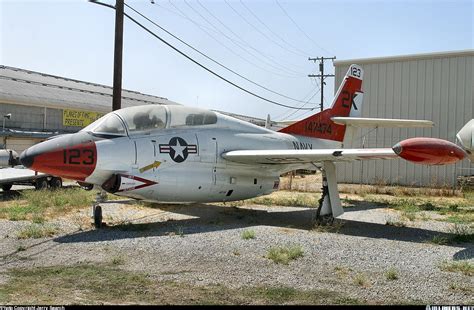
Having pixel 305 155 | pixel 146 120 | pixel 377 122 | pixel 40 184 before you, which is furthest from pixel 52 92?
pixel 305 155

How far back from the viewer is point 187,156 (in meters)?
11.8

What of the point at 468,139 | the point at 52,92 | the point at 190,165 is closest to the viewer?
the point at 190,165

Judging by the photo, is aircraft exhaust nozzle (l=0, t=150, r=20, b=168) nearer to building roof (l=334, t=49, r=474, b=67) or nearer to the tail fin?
the tail fin

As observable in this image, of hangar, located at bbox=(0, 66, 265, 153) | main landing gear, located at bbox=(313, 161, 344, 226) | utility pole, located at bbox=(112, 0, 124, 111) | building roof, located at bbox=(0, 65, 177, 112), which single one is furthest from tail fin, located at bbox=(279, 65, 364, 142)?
building roof, located at bbox=(0, 65, 177, 112)

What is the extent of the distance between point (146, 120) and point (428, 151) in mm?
6205

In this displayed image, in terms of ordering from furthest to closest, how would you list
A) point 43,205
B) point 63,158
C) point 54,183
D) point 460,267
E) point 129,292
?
point 54,183
point 43,205
point 63,158
point 460,267
point 129,292

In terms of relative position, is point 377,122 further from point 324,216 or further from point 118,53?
point 118,53

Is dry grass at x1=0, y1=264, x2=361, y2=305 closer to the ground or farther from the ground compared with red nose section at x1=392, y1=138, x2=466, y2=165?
closer to the ground

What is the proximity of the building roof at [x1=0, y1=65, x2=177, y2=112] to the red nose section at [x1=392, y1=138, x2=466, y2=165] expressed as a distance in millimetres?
32100

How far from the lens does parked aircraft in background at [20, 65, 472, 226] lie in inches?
388

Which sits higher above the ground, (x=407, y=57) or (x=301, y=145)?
(x=407, y=57)

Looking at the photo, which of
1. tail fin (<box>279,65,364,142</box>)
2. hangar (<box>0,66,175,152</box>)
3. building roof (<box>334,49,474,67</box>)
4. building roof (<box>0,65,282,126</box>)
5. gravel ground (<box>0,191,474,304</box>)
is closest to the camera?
gravel ground (<box>0,191,474,304</box>)

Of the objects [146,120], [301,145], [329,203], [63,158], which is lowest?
[329,203]

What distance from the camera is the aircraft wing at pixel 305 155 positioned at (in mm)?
10758
